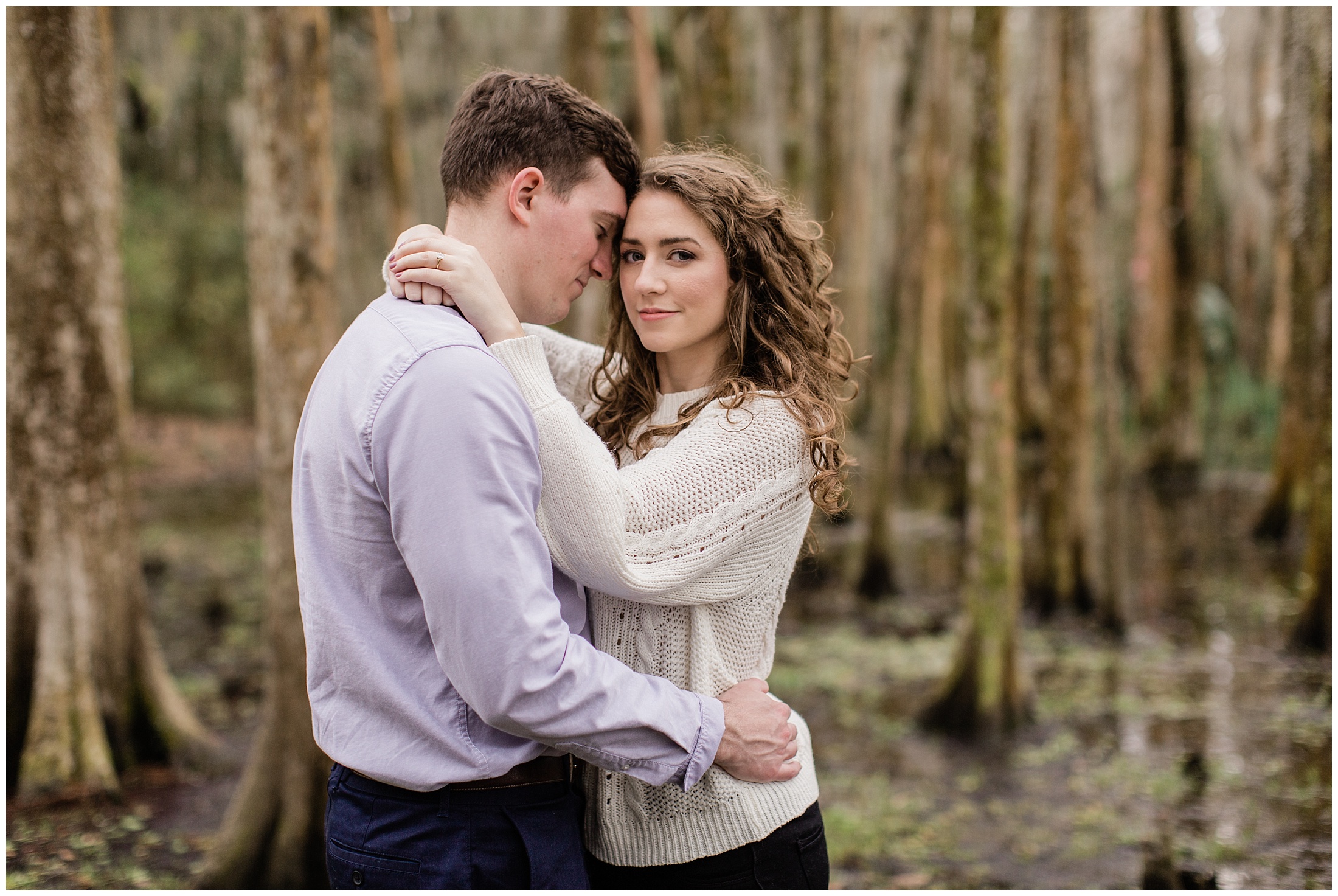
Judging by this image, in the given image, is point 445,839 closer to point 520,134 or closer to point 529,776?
point 529,776

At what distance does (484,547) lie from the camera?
163cm

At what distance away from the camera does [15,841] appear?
4.59m

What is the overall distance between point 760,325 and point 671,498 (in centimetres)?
56

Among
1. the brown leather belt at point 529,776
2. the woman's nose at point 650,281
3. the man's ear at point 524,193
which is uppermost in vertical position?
the man's ear at point 524,193

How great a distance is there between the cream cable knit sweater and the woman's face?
0.78 feet

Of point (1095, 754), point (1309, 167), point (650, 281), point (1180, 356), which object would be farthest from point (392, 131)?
point (1180, 356)

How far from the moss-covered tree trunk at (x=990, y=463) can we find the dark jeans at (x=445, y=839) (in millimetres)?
5076

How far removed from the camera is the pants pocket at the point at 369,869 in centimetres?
186

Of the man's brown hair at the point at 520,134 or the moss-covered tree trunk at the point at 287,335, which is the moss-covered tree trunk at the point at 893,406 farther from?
the man's brown hair at the point at 520,134

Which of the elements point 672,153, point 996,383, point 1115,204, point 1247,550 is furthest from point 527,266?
point 1115,204

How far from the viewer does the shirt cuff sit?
1889 mm

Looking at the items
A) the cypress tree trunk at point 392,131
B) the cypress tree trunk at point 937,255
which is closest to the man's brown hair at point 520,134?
the cypress tree trunk at point 392,131

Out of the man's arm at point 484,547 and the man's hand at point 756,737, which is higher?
the man's arm at point 484,547

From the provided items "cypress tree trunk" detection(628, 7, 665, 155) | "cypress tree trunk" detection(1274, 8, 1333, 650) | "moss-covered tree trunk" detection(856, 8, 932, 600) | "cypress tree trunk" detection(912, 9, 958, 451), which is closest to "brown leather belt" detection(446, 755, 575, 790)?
"cypress tree trunk" detection(1274, 8, 1333, 650)
